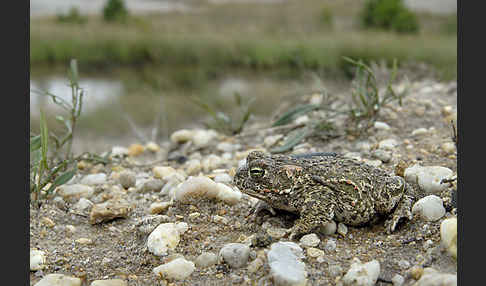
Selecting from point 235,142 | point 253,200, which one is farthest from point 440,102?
point 253,200

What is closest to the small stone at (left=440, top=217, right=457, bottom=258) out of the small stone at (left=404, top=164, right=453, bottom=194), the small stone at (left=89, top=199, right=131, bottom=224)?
the small stone at (left=404, top=164, right=453, bottom=194)

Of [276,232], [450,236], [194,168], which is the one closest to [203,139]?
[194,168]

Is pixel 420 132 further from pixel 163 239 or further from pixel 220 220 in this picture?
pixel 163 239

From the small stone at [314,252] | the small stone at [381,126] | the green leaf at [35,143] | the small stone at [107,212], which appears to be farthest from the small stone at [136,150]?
the small stone at [314,252]

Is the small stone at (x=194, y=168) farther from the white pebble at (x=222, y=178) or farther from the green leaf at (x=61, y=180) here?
the green leaf at (x=61, y=180)

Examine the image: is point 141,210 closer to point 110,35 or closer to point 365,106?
point 365,106
